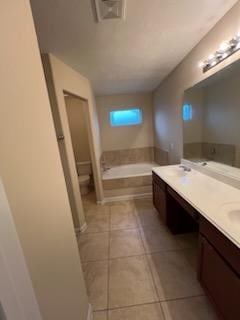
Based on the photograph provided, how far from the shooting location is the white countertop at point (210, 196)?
40.6 inches

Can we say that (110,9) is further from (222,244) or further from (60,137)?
(222,244)

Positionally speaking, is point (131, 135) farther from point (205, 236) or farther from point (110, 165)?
point (205, 236)

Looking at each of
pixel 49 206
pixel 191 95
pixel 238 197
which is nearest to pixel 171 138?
pixel 191 95

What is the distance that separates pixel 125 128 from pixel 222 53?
2.79 m

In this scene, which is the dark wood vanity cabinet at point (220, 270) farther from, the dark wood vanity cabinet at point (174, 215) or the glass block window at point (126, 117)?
the glass block window at point (126, 117)

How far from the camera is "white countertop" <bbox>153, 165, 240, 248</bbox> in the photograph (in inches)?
40.6

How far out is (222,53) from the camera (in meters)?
1.51

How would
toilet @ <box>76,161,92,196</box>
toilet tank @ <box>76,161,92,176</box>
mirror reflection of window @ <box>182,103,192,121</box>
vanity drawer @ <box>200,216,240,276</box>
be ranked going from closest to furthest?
vanity drawer @ <box>200,216,240,276</box>
mirror reflection of window @ <box>182,103,192,121</box>
toilet @ <box>76,161,92,196</box>
toilet tank @ <box>76,161,92,176</box>

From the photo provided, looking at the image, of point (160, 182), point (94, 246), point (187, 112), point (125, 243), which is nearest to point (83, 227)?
point (94, 246)

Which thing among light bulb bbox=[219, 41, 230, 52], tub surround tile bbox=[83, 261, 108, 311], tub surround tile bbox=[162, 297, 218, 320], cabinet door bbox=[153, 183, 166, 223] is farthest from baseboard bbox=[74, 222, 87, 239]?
light bulb bbox=[219, 41, 230, 52]

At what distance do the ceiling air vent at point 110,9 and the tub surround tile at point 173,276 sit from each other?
7.78 ft

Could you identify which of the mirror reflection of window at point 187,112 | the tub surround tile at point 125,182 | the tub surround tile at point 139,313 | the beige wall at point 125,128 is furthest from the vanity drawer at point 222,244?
the beige wall at point 125,128

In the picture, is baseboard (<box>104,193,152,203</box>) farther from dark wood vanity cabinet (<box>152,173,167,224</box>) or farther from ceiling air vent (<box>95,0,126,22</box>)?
ceiling air vent (<box>95,0,126,22</box>)

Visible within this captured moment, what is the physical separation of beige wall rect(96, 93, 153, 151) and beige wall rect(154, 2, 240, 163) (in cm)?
30
